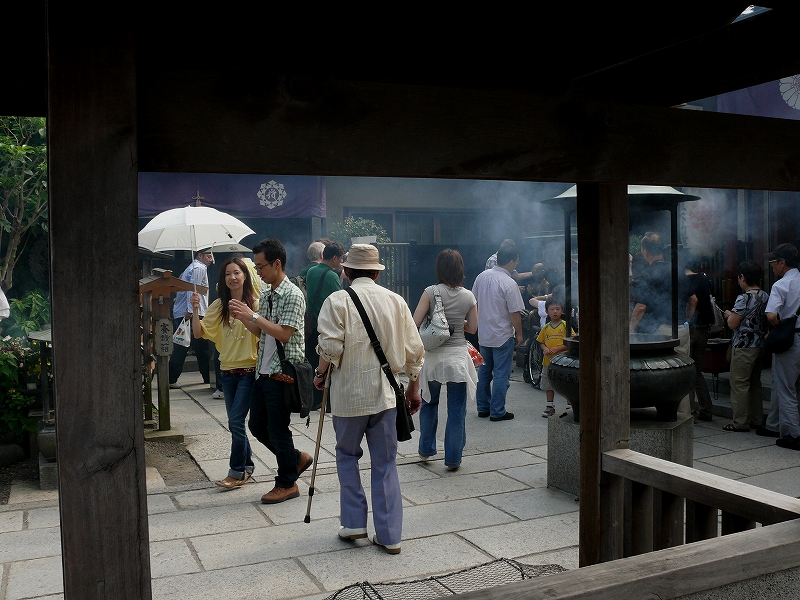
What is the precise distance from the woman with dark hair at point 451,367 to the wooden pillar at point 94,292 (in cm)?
441

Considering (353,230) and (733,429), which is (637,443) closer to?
(733,429)

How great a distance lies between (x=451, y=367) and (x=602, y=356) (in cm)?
292

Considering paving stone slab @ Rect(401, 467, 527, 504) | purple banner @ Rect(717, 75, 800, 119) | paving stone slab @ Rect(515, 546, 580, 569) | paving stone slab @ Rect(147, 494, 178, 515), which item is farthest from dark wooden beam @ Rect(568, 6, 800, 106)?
purple banner @ Rect(717, 75, 800, 119)

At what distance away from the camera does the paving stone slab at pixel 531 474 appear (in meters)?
6.19

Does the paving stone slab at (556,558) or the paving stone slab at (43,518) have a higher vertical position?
the paving stone slab at (43,518)

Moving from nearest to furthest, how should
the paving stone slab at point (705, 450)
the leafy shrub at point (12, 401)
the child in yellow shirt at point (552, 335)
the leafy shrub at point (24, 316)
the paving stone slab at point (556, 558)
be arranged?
the paving stone slab at point (556, 558), the leafy shrub at point (12, 401), the paving stone slab at point (705, 450), the child in yellow shirt at point (552, 335), the leafy shrub at point (24, 316)

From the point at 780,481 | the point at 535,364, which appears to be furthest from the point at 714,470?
the point at 535,364

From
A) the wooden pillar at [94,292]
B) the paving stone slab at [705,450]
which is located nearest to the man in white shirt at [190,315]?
the paving stone slab at [705,450]

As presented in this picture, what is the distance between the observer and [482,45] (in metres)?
3.15

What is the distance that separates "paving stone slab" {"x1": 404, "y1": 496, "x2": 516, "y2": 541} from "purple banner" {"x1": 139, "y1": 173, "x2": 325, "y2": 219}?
25.4ft

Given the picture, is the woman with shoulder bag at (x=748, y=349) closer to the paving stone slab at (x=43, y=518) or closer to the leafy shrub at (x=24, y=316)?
the paving stone slab at (x=43, y=518)

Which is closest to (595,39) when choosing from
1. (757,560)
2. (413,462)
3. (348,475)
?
(757,560)

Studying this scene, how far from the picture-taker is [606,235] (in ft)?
11.2

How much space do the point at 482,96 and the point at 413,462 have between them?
16.0 feet
